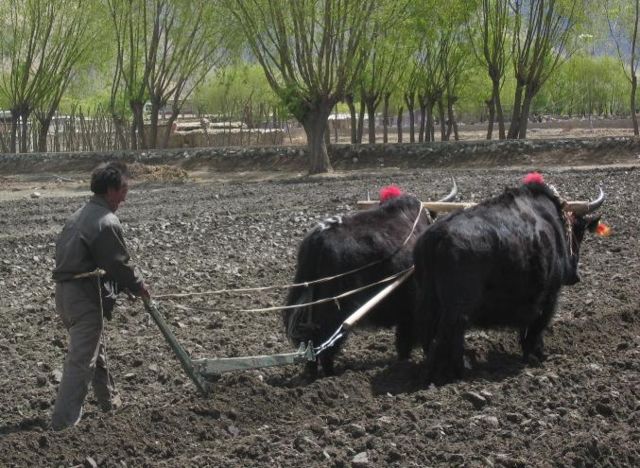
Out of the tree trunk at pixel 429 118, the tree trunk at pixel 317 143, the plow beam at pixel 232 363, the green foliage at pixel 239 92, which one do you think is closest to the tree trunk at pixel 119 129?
the green foliage at pixel 239 92

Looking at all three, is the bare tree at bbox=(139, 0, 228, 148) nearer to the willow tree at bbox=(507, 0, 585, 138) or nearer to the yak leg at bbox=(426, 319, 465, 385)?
the willow tree at bbox=(507, 0, 585, 138)

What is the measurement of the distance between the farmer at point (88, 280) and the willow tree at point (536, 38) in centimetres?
2830

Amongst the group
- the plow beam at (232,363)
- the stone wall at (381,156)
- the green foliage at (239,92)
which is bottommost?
the plow beam at (232,363)

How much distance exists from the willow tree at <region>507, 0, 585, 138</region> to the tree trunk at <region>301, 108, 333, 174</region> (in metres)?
8.31

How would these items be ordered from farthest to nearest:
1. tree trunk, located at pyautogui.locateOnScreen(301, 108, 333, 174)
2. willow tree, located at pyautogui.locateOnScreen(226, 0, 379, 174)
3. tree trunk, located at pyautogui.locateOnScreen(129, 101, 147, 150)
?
tree trunk, located at pyautogui.locateOnScreen(129, 101, 147, 150)
tree trunk, located at pyautogui.locateOnScreen(301, 108, 333, 174)
willow tree, located at pyautogui.locateOnScreen(226, 0, 379, 174)

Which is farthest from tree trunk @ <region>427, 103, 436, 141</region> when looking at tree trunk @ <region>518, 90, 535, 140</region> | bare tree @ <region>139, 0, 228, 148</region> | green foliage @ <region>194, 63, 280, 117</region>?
green foliage @ <region>194, 63, 280, 117</region>

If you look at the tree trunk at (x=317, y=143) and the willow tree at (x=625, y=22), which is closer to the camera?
the tree trunk at (x=317, y=143)

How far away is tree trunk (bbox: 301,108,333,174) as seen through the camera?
27.8 metres

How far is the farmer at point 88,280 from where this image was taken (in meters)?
6.08

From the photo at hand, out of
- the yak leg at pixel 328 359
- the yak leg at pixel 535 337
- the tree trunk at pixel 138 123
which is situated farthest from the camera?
the tree trunk at pixel 138 123

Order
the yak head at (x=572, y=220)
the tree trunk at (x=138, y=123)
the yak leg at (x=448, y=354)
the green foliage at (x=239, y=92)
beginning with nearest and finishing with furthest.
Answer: the yak leg at (x=448, y=354)
the yak head at (x=572, y=220)
the tree trunk at (x=138, y=123)
the green foliage at (x=239, y=92)

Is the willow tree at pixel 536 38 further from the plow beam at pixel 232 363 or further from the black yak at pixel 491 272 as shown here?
the plow beam at pixel 232 363

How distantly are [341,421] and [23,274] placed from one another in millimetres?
6654

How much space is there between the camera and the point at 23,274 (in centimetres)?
1139
